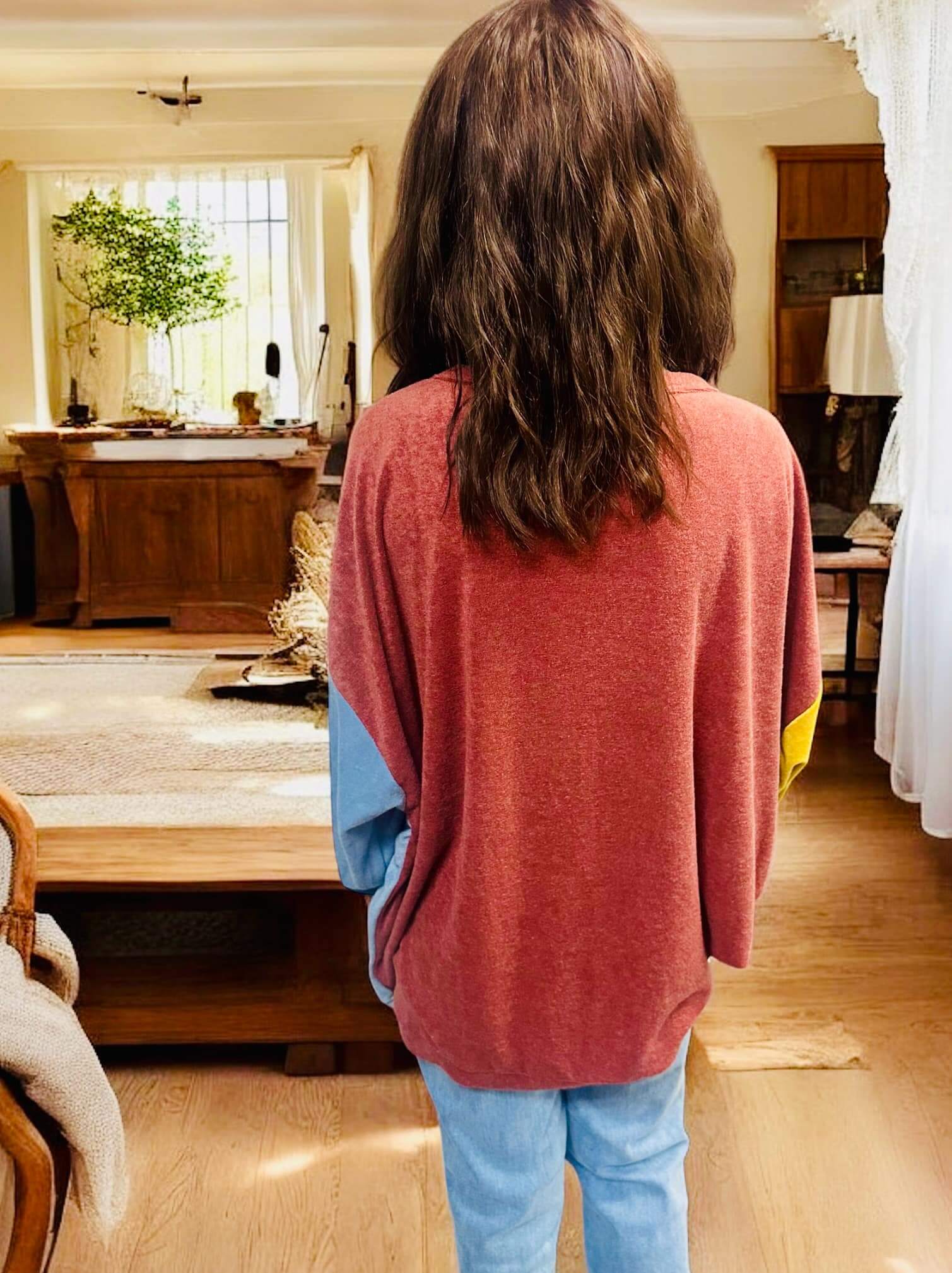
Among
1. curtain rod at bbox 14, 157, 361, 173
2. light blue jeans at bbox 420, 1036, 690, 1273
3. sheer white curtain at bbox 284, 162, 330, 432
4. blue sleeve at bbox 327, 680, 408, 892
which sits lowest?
light blue jeans at bbox 420, 1036, 690, 1273

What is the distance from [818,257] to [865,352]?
8.74 feet

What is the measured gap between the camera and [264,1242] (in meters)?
2.09

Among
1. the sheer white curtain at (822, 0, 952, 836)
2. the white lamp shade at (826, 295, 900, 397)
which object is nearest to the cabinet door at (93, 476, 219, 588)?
the white lamp shade at (826, 295, 900, 397)

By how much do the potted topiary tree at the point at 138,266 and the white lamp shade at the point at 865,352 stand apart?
3.63 meters

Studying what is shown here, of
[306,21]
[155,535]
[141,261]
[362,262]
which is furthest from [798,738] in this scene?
[141,261]

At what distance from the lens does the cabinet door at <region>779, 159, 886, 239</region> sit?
7.79 meters

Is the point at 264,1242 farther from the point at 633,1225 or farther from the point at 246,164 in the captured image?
the point at 246,164

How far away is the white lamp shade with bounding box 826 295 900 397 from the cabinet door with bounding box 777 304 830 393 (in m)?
2.13

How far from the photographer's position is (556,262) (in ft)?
3.62

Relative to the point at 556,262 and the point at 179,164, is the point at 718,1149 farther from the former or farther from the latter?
the point at 179,164

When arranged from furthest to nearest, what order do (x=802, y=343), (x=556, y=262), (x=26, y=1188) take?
(x=802, y=343) → (x=26, y=1188) → (x=556, y=262)

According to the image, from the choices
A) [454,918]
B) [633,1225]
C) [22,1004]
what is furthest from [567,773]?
[22,1004]

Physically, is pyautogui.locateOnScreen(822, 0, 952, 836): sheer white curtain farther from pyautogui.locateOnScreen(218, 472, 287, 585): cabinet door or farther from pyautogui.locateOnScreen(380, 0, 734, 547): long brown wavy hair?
pyautogui.locateOnScreen(218, 472, 287, 585): cabinet door

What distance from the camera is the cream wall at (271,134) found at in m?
7.68
